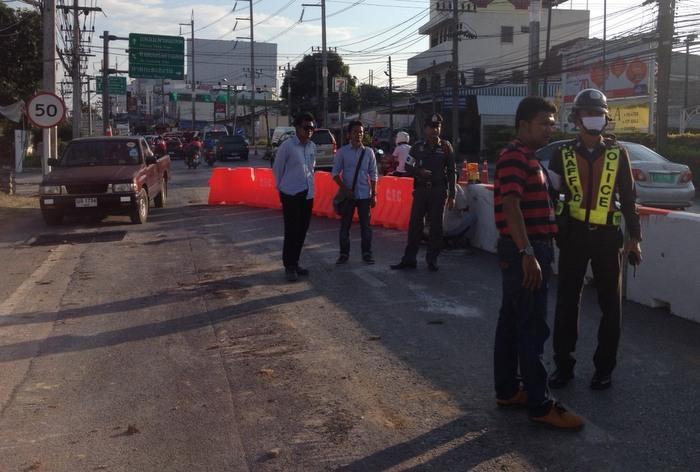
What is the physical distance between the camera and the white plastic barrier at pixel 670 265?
23.0ft

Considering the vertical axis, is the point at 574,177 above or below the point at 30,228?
above

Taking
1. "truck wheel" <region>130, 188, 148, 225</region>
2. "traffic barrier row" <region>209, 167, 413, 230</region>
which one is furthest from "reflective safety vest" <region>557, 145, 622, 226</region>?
"truck wheel" <region>130, 188, 148, 225</region>

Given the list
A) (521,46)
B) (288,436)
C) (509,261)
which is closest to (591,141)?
(509,261)

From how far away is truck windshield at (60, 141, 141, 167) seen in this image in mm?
15508

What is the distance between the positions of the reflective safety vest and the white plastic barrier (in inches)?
95.0

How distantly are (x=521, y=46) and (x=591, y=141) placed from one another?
6806 cm

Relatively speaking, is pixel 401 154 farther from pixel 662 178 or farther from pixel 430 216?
pixel 662 178

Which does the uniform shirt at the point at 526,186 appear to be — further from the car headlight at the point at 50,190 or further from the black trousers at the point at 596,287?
the car headlight at the point at 50,190

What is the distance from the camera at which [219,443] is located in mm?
4410

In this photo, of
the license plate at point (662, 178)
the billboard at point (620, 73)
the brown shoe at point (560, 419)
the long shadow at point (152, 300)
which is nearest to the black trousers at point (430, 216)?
the long shadow at point (152, 300)

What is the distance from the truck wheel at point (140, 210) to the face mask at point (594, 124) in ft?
36.1

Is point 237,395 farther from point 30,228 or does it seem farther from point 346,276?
point 30,228

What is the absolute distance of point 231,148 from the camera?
151ft

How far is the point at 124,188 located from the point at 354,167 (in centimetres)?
600
